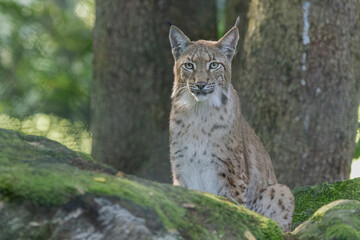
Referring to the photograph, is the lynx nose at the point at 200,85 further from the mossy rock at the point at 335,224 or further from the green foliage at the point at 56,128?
the green foliage at the point at 56,128

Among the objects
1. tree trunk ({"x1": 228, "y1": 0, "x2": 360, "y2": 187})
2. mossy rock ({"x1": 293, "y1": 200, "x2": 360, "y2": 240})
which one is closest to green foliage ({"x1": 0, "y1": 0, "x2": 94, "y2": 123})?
tree trunk ({"x1": 228, "y1": 0, "x2": 360, "y2": 187})

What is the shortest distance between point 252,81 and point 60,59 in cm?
583

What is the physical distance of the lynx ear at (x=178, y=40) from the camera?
5953 millimetres

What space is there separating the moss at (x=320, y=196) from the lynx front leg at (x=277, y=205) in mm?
283

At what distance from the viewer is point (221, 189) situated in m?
5.59

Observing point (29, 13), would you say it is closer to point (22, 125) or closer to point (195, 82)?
Result: point (22, 125)

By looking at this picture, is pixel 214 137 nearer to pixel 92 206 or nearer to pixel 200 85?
pixel 200 85

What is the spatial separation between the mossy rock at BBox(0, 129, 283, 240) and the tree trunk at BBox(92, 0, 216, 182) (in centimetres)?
498

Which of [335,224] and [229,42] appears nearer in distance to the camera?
[335,224]

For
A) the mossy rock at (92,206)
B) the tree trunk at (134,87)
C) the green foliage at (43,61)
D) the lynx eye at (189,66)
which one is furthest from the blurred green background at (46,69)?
the mossy rock at (92,206)

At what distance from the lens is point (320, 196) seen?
248 inches

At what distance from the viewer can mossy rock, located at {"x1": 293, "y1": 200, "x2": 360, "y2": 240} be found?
361cm

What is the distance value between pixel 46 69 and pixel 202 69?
6.86 m

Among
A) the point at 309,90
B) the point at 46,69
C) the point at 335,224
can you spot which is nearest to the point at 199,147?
the point at 335,224
